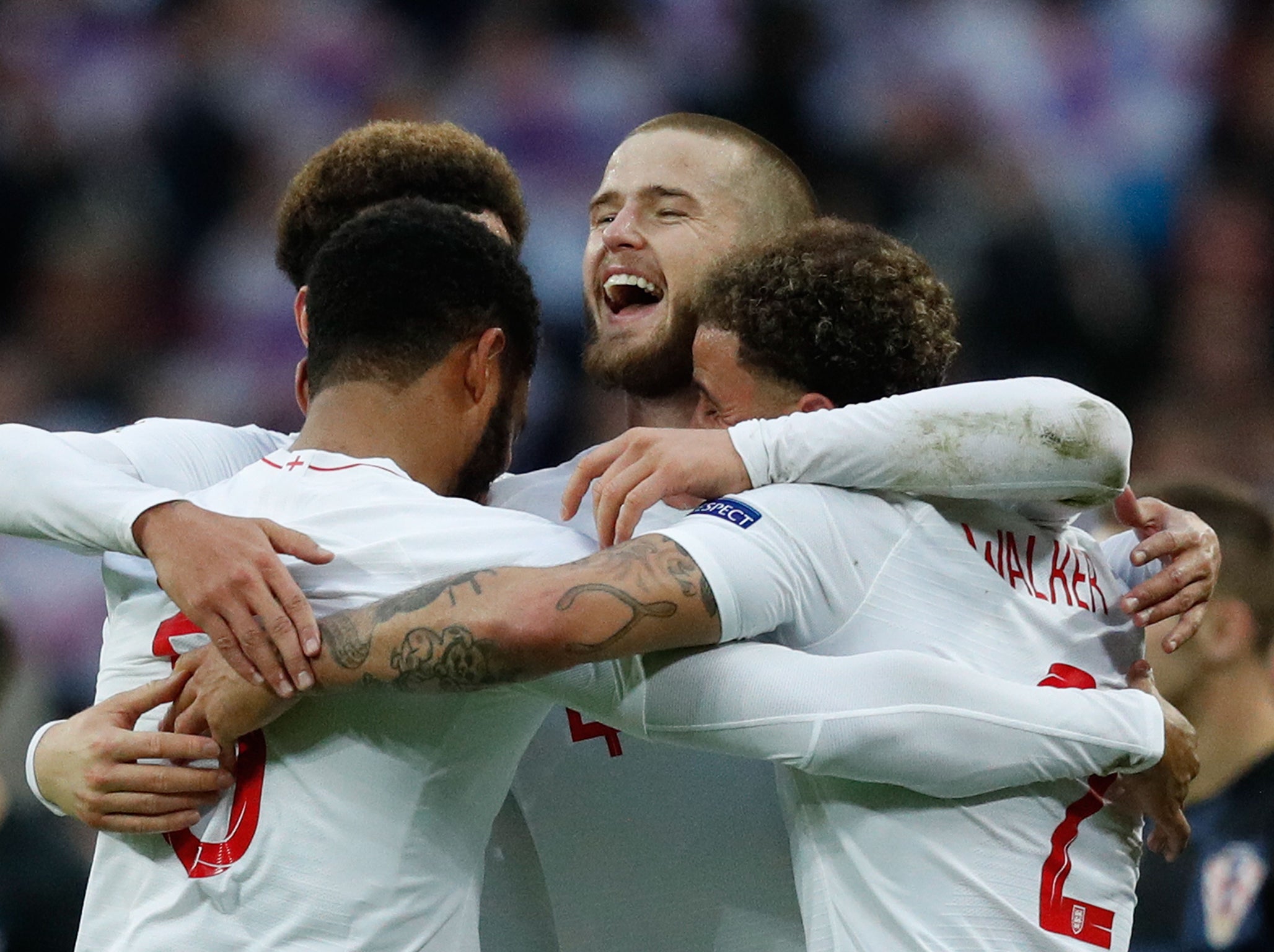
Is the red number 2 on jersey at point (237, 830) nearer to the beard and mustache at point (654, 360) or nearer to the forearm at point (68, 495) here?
the forearm at point (68, 495)

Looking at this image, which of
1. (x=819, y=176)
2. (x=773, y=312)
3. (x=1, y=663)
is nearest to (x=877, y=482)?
(x=773, y=312)

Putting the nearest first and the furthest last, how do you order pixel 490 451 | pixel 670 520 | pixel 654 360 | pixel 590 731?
pixel 490 451
pixel 590 731
pixel 670 520
pixel 654 360

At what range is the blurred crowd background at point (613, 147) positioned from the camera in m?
6.29

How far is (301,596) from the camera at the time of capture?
205 centimetres

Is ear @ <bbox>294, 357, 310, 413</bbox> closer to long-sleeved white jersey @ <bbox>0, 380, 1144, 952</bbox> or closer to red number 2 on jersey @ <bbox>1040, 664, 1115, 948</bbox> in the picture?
long-sleeved white jersey @ <bbox>0, 380, 1144, 952</bbox>

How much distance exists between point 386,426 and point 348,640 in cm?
40

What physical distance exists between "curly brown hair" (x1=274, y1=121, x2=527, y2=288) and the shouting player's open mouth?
1.33 feet

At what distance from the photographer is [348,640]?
6.71 feet

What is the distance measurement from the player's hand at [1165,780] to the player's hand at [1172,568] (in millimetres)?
100

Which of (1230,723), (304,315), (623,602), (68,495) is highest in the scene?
(304,315)

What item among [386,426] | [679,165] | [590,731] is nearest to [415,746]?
[386,426]

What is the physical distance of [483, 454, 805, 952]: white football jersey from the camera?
2.67 metres

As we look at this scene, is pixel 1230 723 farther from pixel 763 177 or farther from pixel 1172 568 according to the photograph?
pixel 1172 568

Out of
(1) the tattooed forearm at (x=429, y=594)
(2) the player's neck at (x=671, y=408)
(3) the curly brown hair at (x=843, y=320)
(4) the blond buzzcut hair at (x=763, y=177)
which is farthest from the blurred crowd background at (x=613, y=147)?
(1) the tattooed forearm at (x=429, y=594)
